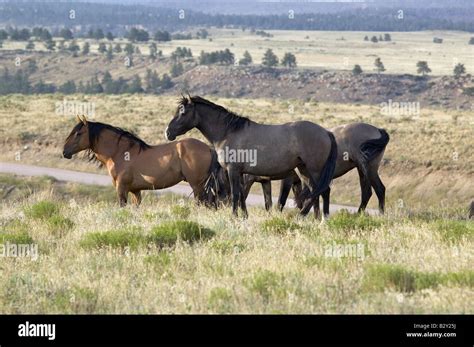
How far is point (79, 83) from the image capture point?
91.0 metres

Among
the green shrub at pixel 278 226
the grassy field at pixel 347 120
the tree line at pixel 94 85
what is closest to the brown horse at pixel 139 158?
the grassy field at pixel 347 120

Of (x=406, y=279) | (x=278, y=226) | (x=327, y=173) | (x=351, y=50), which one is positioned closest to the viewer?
(x=406, y=279)

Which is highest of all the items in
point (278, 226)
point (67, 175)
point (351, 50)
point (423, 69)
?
point (278, 226)

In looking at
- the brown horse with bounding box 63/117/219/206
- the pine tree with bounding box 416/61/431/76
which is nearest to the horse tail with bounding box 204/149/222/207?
the brown horse with bounding box 63/117/219/206

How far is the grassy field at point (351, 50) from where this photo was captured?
111413 millimetres

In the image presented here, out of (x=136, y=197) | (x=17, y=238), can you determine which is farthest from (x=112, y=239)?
(x=136, y=197)

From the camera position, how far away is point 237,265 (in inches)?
A: 379

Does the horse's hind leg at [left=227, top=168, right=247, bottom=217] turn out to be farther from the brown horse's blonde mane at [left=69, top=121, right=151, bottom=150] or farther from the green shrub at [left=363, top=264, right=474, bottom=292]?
the green shrub at [left=363, top=264, right=474, bottom=292]

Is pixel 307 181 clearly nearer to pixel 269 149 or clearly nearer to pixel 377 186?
pixel 269 149

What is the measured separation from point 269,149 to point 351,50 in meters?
136

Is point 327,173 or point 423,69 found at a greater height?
point 327,173

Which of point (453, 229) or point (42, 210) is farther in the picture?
point (42, 210)
